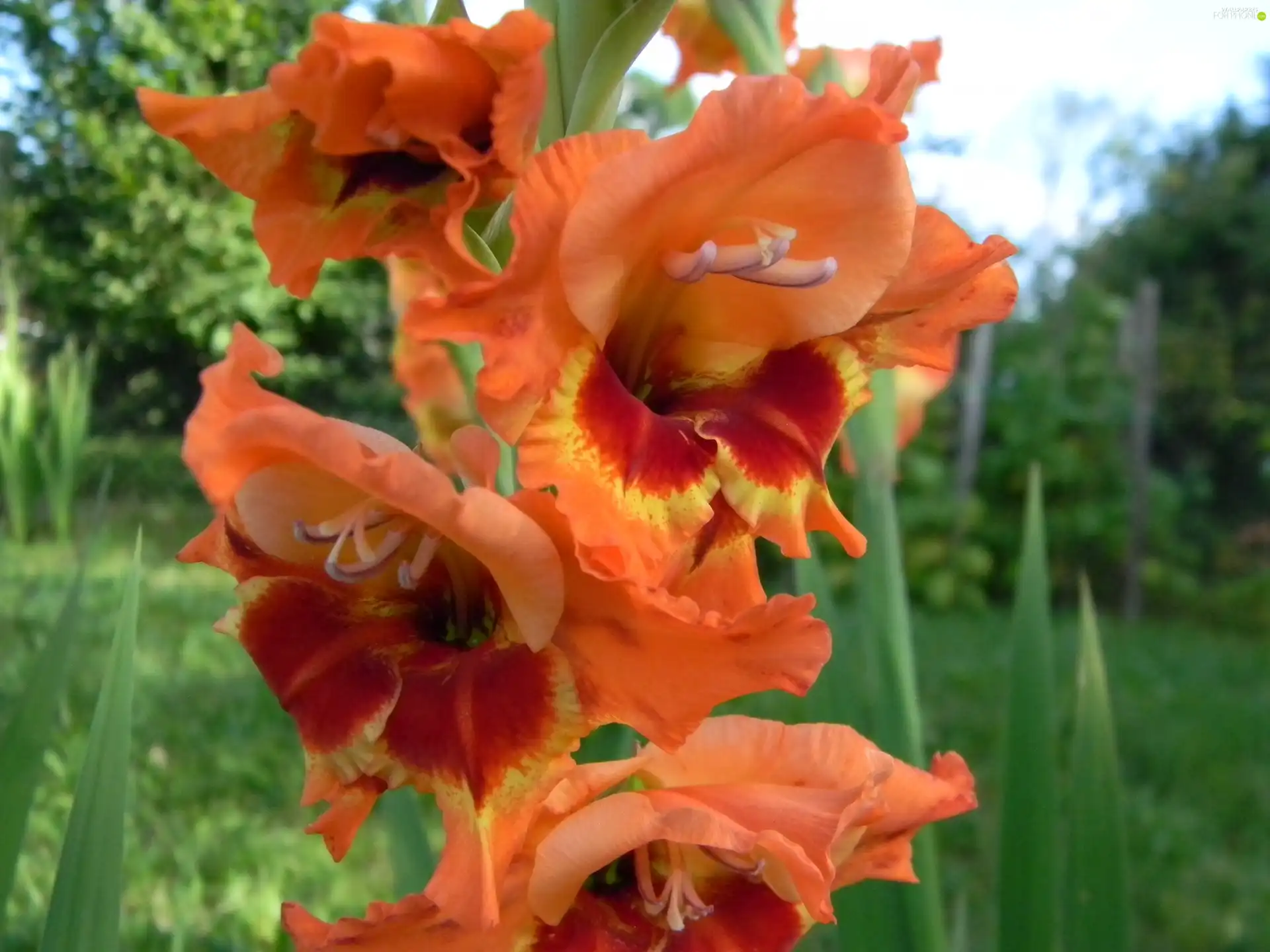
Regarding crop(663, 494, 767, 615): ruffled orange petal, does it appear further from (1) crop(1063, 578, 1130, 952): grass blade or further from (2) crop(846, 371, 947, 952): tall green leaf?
(1) crop(1063, 578, 1130, 952): grass blade

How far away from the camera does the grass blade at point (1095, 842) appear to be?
88 cm

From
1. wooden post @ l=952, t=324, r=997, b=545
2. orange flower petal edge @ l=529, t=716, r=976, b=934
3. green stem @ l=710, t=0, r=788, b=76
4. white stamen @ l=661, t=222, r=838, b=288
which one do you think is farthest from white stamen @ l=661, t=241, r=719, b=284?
wooden post @ l=952, t=324, r=997, b=545

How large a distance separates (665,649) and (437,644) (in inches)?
4.9

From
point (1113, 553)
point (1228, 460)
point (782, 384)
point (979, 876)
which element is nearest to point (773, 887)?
point (782, 384)

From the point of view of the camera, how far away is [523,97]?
1.51 feet

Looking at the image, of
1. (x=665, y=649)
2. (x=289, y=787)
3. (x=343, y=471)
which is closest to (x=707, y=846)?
(x=665, y=649)

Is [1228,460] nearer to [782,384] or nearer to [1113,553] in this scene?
[1113,553]

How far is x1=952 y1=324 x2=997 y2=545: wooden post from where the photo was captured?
200 inches

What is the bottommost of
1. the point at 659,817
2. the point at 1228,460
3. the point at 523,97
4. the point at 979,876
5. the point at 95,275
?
the point at 979,876

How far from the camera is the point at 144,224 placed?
6738mm

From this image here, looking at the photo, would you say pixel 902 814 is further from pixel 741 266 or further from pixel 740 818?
pixel 741 266

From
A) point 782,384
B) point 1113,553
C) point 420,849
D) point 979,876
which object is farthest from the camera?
point 1113,553

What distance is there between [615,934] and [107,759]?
0.29 metres

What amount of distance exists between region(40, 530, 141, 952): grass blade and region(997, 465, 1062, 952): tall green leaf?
644 mm
